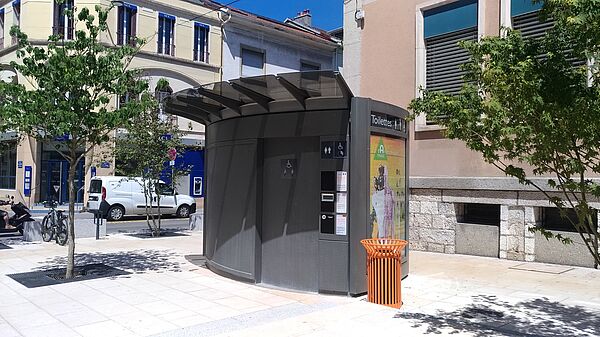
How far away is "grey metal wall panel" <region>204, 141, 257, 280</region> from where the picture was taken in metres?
8.55

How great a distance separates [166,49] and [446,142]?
2053cm

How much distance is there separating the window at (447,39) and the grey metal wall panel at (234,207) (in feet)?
21.0

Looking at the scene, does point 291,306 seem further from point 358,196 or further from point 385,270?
point 358,196

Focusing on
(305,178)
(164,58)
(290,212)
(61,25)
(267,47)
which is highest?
(267,47)

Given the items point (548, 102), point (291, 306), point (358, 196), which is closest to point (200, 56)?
point (358, 196)

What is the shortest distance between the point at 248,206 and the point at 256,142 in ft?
3.51

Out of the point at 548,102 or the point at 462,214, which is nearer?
the point at 548,102

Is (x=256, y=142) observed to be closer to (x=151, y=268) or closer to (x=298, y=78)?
(x=298, y=78)

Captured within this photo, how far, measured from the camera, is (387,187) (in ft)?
27.9

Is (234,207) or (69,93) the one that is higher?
(69,93)

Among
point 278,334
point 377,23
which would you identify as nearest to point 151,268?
point 278,334

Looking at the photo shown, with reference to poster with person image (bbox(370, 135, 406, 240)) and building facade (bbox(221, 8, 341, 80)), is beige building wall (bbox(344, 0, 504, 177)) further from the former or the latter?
building facade (bbox(221, 8, 341, 80))

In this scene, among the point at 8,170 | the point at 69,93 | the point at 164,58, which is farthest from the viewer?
the point at 8,170

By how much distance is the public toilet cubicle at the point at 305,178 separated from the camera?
770 centimetres
